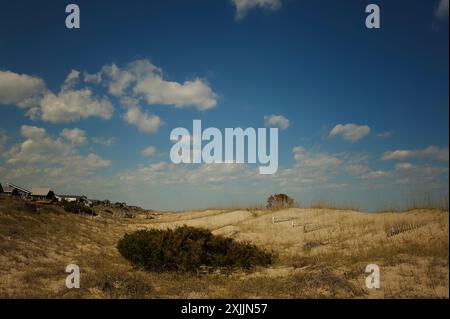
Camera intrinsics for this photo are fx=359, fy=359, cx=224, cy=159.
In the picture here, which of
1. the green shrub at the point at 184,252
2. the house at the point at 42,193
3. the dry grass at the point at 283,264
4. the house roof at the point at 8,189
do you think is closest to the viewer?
the dry grass at the point at 283,264

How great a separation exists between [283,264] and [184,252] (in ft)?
12.3

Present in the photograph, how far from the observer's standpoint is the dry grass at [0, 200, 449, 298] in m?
9.31

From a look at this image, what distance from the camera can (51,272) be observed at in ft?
39.3

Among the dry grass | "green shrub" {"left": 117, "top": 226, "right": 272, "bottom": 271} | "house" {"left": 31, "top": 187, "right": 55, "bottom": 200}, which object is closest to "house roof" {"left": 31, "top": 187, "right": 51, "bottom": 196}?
"house" {"left": 31, "top": 187, "right": 55, "bottom": 200}

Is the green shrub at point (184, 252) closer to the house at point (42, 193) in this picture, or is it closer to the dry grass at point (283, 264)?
the dry grass at point (283, 264)

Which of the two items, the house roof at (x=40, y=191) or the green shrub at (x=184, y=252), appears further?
the house roof at (x=40, y=191)

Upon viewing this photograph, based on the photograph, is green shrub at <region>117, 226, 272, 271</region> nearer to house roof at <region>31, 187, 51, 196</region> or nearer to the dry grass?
the dry grass

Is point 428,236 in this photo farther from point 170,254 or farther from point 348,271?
point 170,254

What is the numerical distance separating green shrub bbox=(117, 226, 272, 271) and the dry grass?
1.60 feet

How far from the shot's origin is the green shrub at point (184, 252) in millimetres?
12898

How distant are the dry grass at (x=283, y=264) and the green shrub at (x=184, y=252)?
488 mm

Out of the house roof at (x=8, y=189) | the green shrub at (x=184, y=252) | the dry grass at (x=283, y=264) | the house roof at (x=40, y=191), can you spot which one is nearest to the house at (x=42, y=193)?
the house roof at (x=40, y=191)

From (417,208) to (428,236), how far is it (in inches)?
237
